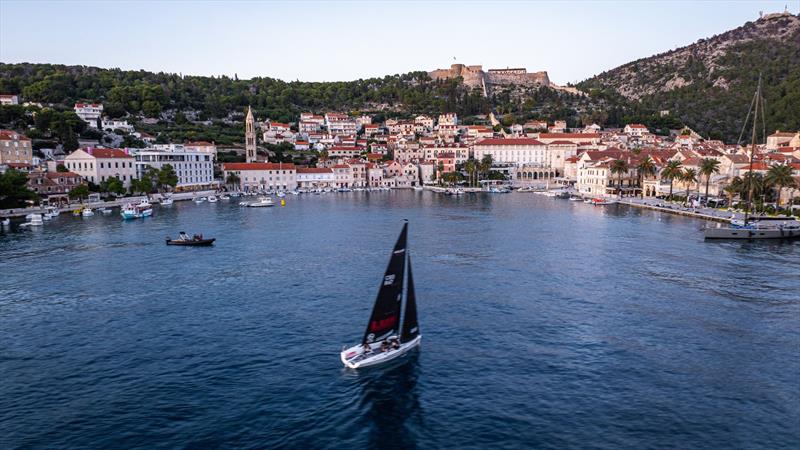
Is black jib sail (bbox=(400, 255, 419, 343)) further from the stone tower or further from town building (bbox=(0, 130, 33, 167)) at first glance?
the stone tower

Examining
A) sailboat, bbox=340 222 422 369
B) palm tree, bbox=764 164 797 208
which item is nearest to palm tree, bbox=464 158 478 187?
palm tree, bbox=764 164 797 208

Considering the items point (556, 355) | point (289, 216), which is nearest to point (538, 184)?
point (289, 216)

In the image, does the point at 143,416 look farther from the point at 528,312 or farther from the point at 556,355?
the point at 528,312

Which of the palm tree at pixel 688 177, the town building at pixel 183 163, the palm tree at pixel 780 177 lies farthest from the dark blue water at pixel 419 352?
A: the town building at pixel 183 163

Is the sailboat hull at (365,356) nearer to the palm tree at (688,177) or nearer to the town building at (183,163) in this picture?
the palm tree at (688,177)

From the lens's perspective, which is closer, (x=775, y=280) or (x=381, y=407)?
(x=381, y=407)

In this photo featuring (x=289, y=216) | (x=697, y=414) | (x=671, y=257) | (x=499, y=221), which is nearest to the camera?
(x=697, y=414)
